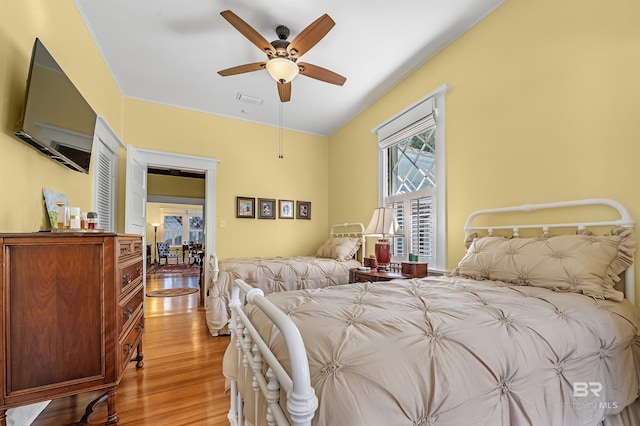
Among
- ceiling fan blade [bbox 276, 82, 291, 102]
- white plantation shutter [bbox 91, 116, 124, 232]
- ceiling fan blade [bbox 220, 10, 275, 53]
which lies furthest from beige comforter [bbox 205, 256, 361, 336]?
ceiling fan blade [bbox 220, 10, 275, 53]

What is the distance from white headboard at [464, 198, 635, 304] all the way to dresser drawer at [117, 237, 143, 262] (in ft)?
7.90

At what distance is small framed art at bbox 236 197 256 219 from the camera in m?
4.29

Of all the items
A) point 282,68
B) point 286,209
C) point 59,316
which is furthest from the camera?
point 286,209

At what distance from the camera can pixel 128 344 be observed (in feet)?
5.60

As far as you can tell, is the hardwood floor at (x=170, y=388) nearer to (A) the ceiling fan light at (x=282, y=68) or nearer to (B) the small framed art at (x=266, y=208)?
(B) the small framed art at (x=266, y=208)

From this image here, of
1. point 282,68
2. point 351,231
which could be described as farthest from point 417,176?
point 282,68

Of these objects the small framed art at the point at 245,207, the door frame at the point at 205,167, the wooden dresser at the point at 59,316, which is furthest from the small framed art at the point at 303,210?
the wooden dresser at the point at 59,316

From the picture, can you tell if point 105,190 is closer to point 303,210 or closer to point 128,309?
point 128,309

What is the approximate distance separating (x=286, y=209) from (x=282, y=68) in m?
2.60

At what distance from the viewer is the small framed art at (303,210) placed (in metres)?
4.73

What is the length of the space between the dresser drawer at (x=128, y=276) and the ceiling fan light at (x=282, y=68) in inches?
70.4

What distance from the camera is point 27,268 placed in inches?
49.1

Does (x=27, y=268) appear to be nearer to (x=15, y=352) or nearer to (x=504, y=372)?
(x=15, y=352)

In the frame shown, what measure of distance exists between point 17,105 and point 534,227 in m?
3.15
